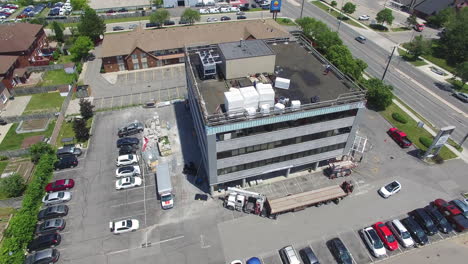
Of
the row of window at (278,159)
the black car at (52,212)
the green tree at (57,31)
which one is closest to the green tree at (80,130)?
the black car at (52,212)

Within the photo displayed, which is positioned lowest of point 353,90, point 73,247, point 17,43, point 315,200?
point 73,247

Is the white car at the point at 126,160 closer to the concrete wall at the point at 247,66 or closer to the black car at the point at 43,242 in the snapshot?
the black car at the point at 43,242

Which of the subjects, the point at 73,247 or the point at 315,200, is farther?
the point at 315,200

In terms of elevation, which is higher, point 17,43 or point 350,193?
point 17,43

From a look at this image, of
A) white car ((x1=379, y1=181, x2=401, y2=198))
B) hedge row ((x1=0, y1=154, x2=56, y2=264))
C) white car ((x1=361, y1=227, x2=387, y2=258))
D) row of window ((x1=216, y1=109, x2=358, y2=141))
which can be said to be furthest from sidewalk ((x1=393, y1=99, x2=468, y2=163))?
hedge row ((x1=0, y1=154, x2=56, y2=264))

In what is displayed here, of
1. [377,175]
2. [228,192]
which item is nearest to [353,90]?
[377,175]

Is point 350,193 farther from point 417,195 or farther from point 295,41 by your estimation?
point 295,41

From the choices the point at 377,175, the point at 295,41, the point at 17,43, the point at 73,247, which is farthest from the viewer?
the point at 17,43
